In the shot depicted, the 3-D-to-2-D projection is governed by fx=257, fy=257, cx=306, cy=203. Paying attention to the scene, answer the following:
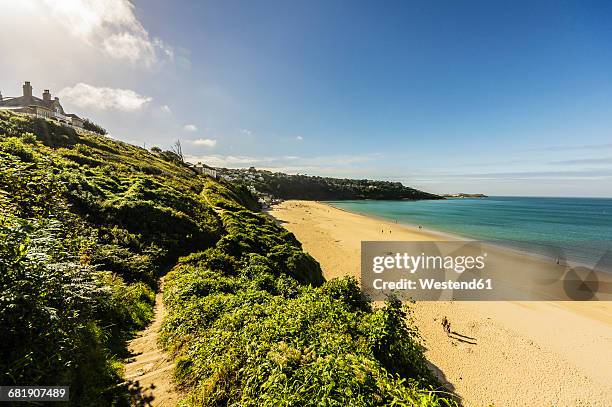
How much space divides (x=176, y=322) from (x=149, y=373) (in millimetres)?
1649

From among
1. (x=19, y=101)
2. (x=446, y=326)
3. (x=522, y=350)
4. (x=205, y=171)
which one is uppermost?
(x=19, y=101)

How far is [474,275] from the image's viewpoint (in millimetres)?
27391

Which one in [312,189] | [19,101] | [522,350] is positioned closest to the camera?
[522,350]

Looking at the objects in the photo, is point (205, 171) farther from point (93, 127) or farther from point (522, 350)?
point (522, 350)

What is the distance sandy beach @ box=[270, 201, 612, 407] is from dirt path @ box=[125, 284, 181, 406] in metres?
12.3

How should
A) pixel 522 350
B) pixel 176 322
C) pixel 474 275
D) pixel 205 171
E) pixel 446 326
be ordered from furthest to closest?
1. pixel 205 171
2. pixel 474 275
3. pixel 446 326
4. pixel 522 350
5. pixel 176 322

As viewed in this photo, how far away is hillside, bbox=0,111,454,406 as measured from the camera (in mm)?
3572

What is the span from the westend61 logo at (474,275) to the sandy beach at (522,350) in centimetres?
183

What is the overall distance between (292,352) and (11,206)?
258 inches

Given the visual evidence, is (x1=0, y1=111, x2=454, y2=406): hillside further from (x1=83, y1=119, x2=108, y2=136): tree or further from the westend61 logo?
(x1=83, y1=119, x2=108, y2=136): tree

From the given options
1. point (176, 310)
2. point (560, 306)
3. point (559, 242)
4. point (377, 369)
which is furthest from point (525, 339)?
point (559, 242)

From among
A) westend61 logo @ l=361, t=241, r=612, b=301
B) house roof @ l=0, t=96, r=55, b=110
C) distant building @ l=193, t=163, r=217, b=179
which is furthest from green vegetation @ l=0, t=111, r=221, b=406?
house roof @ l=0, t=96, r=55, b=110

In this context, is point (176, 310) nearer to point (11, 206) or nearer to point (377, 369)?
point (11, 206)

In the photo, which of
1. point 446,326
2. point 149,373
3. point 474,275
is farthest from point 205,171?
point 149,373
